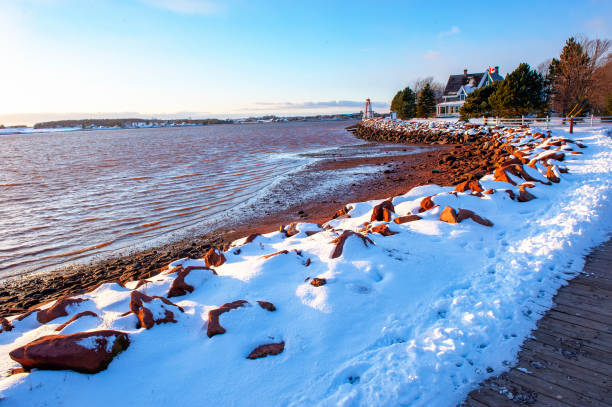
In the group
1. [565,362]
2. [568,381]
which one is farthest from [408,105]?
[568,381]

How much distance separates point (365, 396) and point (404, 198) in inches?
257

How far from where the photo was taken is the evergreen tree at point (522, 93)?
96.7ft

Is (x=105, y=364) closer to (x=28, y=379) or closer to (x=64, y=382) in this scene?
(x=64, y=382)

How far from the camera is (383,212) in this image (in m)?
7.40

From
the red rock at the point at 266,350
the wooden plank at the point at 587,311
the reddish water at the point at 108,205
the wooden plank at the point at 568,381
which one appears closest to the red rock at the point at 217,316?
the red rock at the point at 266,350

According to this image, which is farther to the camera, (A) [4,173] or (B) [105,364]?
(A) [4,173]

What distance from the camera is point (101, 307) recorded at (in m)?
4.55

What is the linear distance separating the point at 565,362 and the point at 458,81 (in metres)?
64.8

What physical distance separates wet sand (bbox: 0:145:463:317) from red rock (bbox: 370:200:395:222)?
2.77 meters

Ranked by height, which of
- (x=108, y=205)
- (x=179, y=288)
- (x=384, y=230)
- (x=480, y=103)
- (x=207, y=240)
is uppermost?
(x=480, y=103)

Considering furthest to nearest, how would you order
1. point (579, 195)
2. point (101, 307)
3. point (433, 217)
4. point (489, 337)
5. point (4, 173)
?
point (4, 173), point (579, 195), point (433, 217), point (101, 307), point (489, 337)

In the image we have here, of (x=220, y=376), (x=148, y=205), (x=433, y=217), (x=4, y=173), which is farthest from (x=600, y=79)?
(x=4, y=173)

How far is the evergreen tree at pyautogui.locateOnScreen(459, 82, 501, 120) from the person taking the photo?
120 ft

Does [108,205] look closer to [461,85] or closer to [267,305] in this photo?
[267,305]
